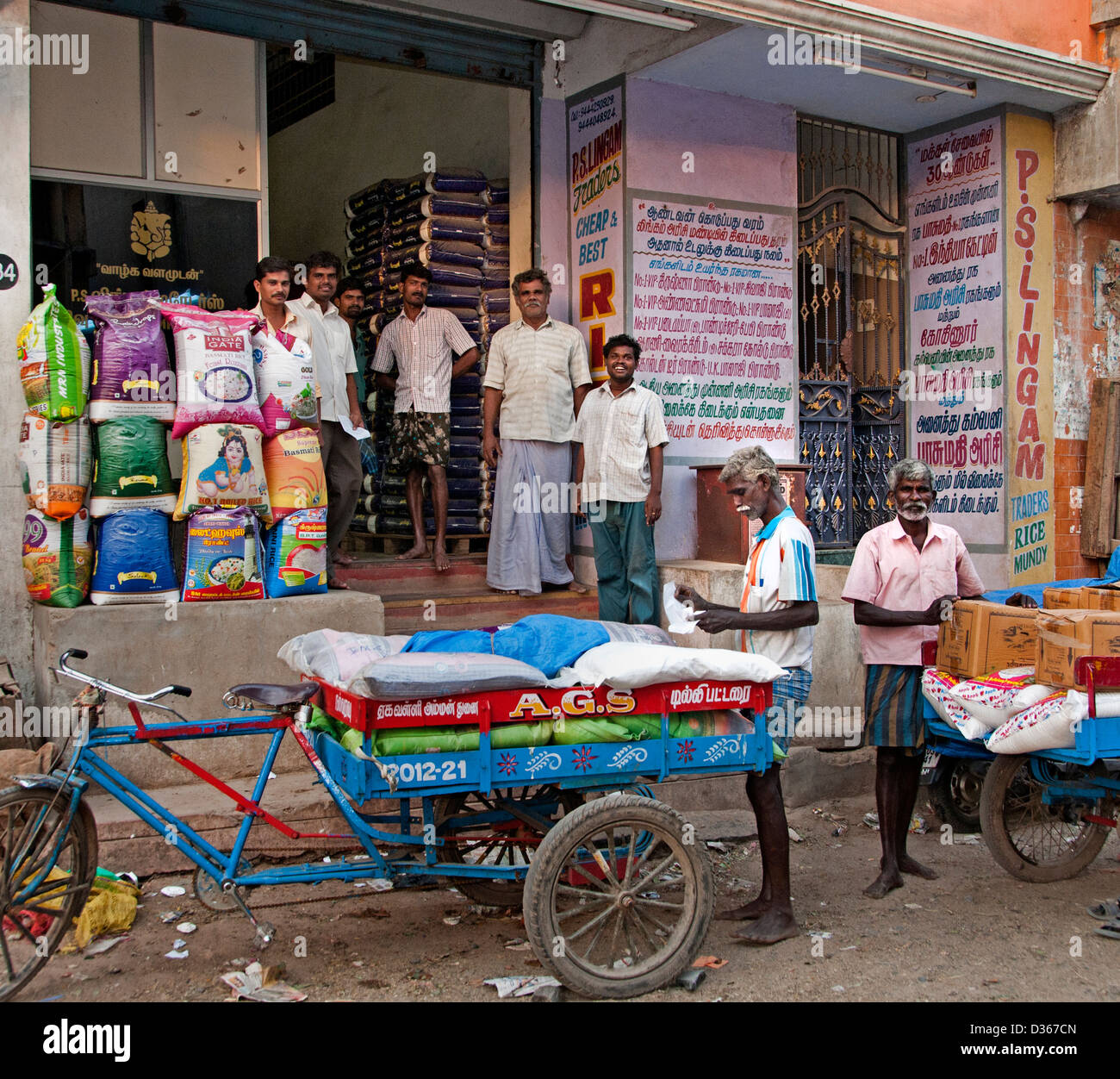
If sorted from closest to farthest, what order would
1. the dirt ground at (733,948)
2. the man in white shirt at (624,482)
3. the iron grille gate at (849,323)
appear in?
the dirt ground at (733,948) < the man in white shirt at (624,482) < the iron grille gate at (849,323)

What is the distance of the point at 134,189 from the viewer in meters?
7.21

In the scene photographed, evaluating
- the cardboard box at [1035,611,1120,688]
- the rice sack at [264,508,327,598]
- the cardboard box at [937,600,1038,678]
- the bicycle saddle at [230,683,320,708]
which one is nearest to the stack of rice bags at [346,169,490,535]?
the rice sack at [264,508,327,598]

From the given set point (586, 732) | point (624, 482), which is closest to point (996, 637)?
point (586, 732)

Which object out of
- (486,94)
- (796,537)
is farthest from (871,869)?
(486,94)

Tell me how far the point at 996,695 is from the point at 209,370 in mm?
4209

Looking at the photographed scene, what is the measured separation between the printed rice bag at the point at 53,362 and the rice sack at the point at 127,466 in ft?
0.72

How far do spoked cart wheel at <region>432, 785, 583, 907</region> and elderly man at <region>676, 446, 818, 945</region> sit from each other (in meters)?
0.80

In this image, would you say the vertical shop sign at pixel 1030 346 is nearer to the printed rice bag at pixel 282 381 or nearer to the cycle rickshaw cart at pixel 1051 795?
the cycle rickshaw cart at pixel 1051 795

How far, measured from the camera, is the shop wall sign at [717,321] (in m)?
8.14

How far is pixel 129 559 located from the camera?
19.5ft

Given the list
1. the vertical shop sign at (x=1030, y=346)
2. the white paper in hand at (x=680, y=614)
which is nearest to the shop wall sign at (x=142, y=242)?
the white paper in hand at (x=680, y=614)

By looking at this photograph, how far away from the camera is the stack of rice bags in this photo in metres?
8.58

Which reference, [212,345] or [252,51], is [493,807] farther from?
[252,51]

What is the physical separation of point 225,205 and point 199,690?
337cm
